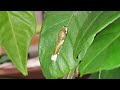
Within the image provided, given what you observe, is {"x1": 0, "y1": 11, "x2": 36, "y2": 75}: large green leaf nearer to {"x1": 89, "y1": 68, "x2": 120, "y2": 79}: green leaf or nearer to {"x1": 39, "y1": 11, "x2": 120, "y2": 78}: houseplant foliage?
{"x1": 39, "y1": 11, "x2": 120, "y2": 78}: houseplant foliage

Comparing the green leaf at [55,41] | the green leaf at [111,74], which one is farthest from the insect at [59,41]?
the green leaf at [111,74]

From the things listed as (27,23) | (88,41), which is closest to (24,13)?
(27,23)

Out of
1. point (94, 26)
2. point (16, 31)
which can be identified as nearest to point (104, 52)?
point (94, 26)

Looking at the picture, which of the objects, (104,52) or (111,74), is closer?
(104,52)

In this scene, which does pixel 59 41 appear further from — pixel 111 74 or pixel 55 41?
pixel 111 74

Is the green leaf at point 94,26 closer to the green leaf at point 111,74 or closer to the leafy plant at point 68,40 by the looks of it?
the leafy plant at point 68,40

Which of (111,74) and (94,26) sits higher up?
(94,26)
